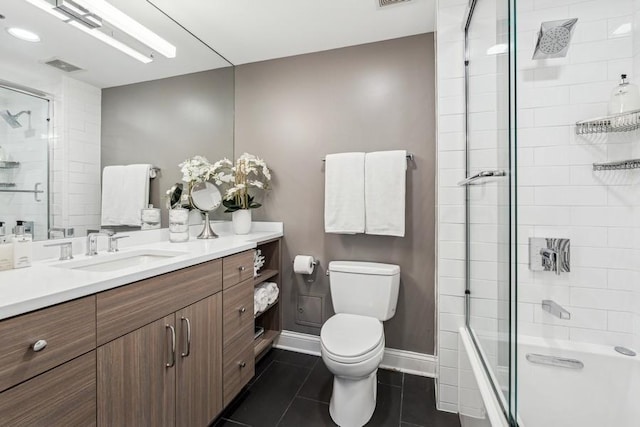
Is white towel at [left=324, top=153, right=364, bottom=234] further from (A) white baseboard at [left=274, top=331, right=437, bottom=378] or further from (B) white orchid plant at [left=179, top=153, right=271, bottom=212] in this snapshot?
(A) white baseboard at [left=274, top=331, right=437, bottom=378]

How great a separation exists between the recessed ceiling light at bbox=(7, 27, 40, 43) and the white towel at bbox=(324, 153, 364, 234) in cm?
149

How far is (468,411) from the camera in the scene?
4.22 ft

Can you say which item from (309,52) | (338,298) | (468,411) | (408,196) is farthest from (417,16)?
(468,411)

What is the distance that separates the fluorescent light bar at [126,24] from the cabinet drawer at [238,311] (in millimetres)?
1452

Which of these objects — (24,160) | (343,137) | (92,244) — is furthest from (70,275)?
(343,137)

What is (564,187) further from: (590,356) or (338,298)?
(338,298)

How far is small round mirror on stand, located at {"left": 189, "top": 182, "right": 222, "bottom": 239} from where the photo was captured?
6.22ft

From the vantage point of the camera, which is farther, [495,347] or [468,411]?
[468,411]

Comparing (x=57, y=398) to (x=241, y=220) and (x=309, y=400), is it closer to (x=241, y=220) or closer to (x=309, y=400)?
(x=309, y=400)

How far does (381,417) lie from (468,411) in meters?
0.44

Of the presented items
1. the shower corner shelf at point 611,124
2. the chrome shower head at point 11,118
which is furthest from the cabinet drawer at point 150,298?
the shower corner shelf at point 611,124

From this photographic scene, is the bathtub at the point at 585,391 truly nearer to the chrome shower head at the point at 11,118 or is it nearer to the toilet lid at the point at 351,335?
the toilet lid at the point at 351,335

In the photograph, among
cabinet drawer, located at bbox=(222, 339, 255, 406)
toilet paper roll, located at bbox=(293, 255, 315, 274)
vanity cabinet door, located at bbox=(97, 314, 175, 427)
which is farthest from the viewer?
toilet paper roll, located at bbox=(293, 255, 315, 274)

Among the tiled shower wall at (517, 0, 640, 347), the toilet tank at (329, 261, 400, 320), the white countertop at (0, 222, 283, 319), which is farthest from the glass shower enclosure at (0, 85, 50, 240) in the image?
the tiled shower wall at (517, 0, 640, 347)
